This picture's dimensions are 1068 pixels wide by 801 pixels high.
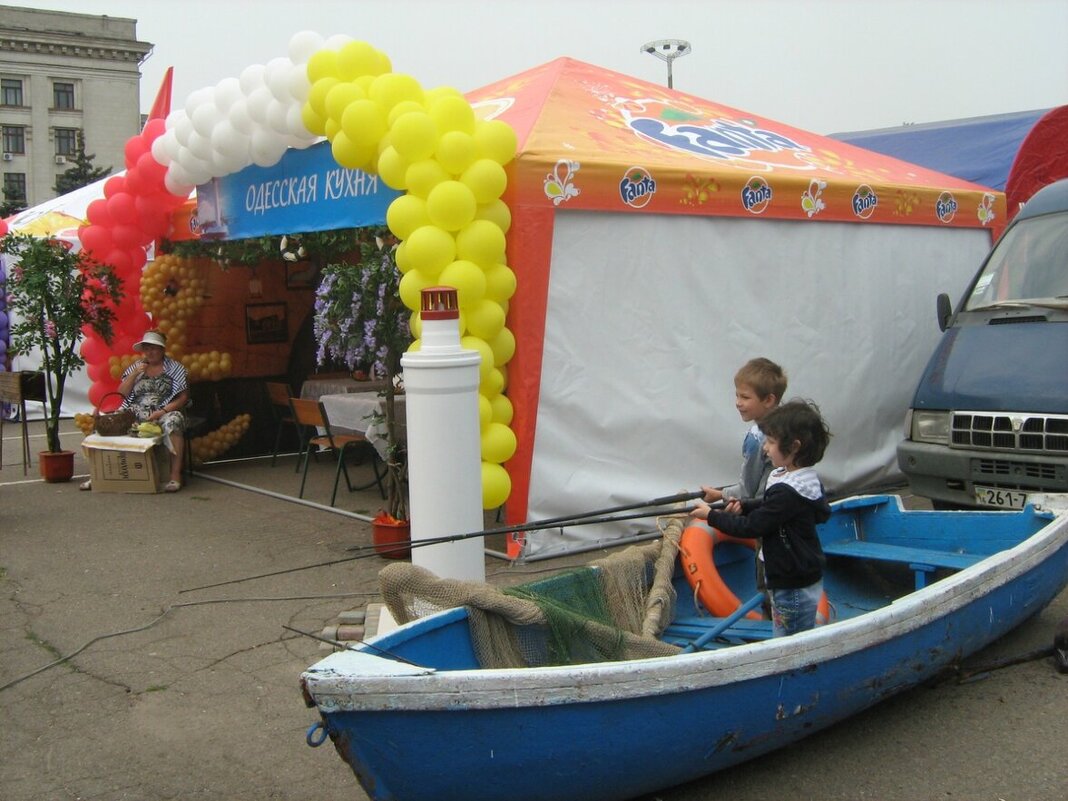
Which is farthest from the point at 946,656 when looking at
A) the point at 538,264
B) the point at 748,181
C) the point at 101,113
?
the point at 101,113

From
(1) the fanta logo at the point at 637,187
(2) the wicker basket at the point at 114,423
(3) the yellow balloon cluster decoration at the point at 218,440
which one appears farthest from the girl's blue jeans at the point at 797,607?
(3) the yellow balloon cluster decoration at the point at 218,440

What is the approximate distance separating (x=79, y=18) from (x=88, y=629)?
74436mm

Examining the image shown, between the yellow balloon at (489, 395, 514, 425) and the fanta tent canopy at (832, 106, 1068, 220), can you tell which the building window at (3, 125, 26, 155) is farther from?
the yellow balloon at (489, 395, 514, 425)

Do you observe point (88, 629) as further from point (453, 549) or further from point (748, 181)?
point (748, 181)

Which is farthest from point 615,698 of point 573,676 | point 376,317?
point 376,317

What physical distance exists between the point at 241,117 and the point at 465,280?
2942mm

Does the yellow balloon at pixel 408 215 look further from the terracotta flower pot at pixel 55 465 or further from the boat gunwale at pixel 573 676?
the terracotta flower pot at pixel 55 465

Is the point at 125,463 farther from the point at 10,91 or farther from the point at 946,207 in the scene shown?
the point at 10,91

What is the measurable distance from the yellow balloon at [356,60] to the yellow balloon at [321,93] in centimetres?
10

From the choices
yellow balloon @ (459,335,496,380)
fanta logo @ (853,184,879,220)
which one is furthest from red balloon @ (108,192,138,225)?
fanta logo @ (853,184,879,220)

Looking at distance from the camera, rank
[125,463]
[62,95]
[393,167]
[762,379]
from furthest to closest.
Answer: [62,95], [125,463], [393,167], [762,379]

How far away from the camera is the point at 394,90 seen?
718 cm

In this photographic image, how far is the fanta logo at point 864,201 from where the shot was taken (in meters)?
9.31

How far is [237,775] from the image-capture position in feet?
14.4
